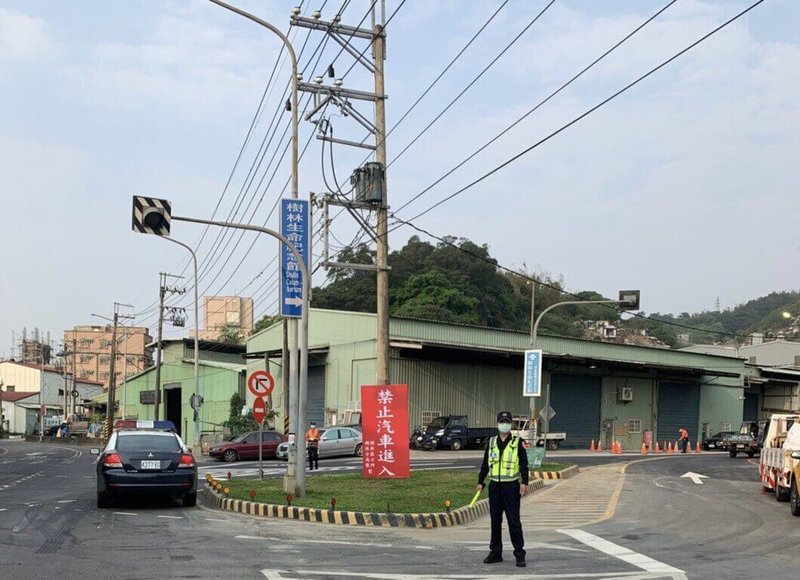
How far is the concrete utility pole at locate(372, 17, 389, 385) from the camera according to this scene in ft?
84.2

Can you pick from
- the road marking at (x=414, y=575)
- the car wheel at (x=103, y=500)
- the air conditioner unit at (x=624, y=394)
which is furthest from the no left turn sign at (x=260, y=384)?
the air conditioner unit at (x=624, y=394)

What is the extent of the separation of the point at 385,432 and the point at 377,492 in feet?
12.0

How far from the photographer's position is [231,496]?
58.2 feet

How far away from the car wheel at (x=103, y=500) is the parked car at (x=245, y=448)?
22.6 m

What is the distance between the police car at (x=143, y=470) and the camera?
634 inches

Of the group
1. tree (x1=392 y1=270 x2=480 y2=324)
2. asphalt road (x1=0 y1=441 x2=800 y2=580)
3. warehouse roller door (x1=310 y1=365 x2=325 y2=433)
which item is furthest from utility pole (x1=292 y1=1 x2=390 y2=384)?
tree (x1=392 y1=270 x2=480 y2=324)

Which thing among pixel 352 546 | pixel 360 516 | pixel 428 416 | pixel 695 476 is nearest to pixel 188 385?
pixel 428 416

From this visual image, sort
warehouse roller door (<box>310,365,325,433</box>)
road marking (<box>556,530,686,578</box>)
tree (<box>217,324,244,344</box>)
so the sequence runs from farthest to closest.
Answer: tree (<box>217,324,244,344</box>)
warehouse roller door (<box>310,365,325,433</box>)
road marking (<box>556,530,686,578</box>)

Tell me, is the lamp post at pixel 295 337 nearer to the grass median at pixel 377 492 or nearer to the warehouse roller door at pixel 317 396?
the grass median at pixel 377 492

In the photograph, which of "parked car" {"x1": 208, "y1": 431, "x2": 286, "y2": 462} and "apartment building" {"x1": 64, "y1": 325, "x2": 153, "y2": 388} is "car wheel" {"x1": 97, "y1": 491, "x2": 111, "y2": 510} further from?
"apartment building" {"x1": 64, "y1": 325, "x2": 153, "y2": 388}

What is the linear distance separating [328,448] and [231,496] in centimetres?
2207

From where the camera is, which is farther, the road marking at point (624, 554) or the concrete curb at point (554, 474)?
the concrete curb at point (554, 474)

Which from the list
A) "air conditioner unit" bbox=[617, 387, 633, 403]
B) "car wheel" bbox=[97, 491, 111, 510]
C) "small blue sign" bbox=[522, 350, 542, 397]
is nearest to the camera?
"car wheel" bbox=[97, 491, 111, 510]

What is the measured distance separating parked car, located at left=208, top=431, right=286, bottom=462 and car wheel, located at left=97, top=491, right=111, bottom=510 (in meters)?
22.6
